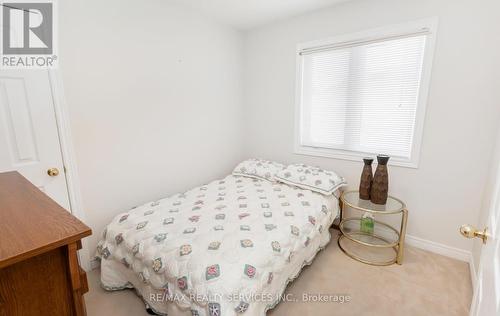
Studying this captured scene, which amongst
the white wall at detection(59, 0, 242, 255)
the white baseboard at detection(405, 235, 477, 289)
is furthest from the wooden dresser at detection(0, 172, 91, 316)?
the white baseboard at detection(405, 235, 477, 289)

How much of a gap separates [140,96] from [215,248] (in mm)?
1499

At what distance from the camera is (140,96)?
214 cm

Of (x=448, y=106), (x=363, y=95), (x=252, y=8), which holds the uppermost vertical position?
(x=252, y=8)

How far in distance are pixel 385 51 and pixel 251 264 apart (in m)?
2.12

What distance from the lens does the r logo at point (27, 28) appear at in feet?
4.99

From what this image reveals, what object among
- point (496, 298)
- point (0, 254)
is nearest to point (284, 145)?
point (496, 298)

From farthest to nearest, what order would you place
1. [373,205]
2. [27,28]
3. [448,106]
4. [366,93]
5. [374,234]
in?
[374,234]
[366,93]
[373,205]
[448,106]
[27,28]

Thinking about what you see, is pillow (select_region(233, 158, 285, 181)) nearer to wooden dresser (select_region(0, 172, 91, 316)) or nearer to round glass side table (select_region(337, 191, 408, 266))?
round glass side table (select_region(337, 191, 408, 266))

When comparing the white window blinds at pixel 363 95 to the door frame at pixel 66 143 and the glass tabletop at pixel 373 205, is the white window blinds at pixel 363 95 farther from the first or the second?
the door frame at pixel 66 143

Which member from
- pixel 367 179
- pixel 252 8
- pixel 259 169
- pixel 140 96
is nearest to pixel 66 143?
pixel 140 96

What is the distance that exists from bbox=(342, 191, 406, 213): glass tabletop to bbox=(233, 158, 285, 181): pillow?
74 centimetres

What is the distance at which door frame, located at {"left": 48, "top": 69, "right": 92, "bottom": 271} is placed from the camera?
1687 mm

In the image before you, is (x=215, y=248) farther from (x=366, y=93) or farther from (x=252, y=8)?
(x=252, y=8)

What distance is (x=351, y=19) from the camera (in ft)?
7.47
